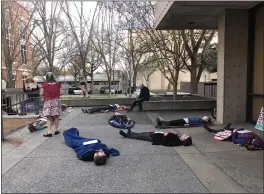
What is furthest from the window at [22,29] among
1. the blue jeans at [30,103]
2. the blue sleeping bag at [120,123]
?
the blue sleeping bag at [120,123]

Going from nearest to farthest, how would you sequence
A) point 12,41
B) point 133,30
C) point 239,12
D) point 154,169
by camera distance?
1. point 154,169
2. point 239,12
3. point 133,30
4. point 12,41

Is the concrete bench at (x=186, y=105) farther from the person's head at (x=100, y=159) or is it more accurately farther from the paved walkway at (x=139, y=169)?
the person's head at (x=100, y=159)

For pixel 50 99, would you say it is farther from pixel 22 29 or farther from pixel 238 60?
pixel 22 29

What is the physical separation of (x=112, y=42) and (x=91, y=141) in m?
18.1

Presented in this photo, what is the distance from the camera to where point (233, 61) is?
9.27 metres

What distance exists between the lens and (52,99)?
8.02 meters

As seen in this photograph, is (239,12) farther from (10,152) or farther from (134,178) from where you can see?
(10,152)

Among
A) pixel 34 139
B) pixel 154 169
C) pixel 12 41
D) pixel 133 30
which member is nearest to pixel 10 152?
pixel 34 139

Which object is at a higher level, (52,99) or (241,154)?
(52,99)

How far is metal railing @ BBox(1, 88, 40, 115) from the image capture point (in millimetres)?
11750

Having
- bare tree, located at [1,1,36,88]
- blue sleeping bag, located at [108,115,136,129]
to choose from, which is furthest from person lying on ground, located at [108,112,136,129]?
bare tree, located at [1,1,36,88]

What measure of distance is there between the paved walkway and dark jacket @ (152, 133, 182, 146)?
7.5 inches

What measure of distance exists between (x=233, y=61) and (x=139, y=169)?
562 centimetres

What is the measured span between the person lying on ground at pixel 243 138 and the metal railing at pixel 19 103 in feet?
25.0
